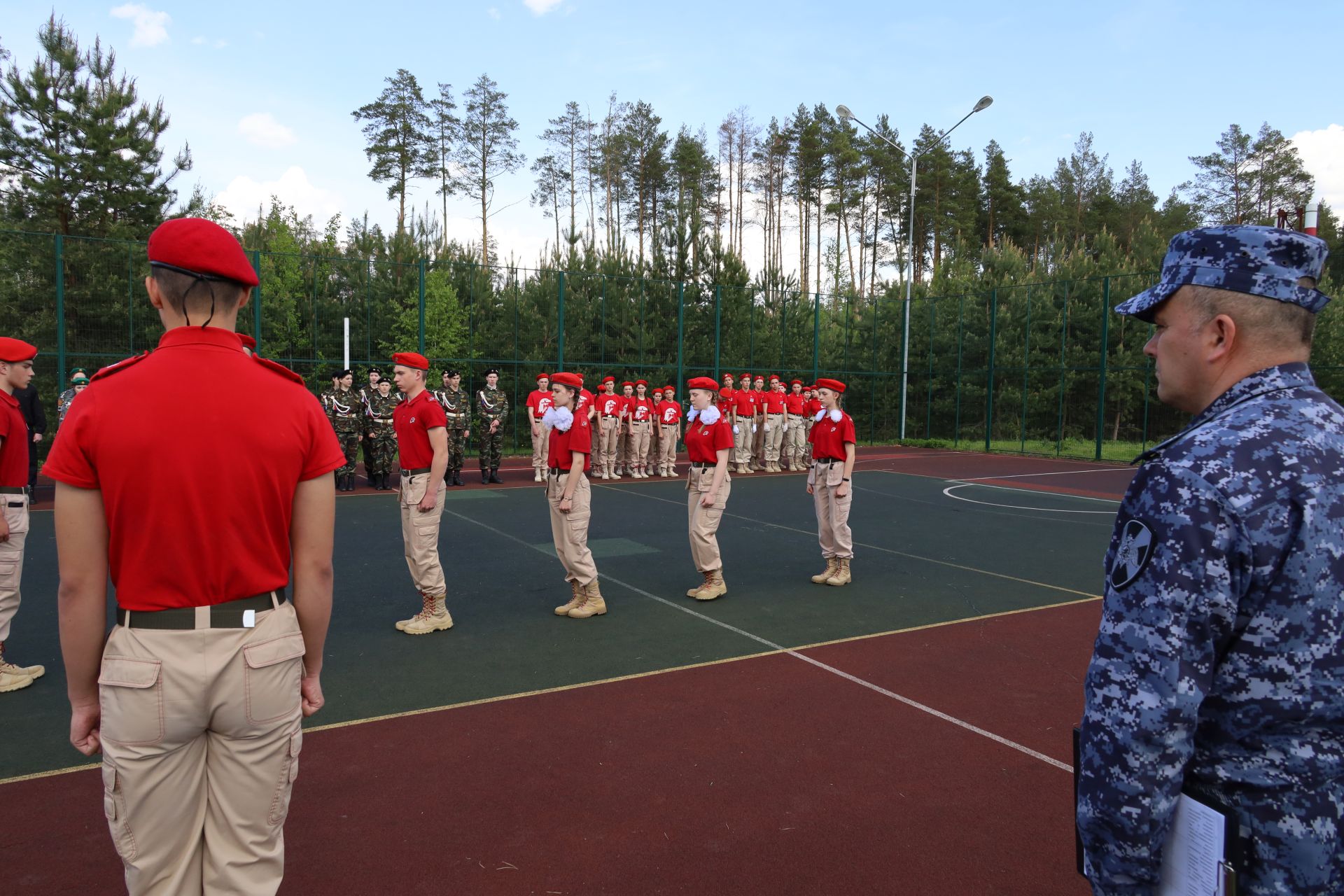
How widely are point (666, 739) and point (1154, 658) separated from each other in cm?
353

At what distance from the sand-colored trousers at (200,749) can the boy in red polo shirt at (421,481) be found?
4.39m

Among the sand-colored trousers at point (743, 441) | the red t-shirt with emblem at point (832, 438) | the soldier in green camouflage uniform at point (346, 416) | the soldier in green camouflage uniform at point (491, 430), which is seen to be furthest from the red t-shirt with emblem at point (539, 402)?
the red t-shirt with emblem at point (832, 438)

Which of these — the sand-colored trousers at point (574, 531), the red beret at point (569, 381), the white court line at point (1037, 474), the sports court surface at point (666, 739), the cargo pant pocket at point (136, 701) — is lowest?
the sports court surface at point (666, 739)

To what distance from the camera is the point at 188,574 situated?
2104 mm

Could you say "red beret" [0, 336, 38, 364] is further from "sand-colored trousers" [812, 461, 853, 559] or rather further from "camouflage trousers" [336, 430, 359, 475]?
"camouflage trousers" [336, 430, 359, 475]

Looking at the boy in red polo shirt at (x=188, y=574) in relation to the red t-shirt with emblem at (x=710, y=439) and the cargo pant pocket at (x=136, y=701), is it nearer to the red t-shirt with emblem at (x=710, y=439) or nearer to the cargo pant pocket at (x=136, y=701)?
the cargo pant pocket at (x=136, y=701)

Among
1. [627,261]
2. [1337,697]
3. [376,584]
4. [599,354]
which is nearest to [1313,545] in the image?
[1337,697]

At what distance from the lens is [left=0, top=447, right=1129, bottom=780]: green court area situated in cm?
559

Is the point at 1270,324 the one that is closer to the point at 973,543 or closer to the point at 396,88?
the point at 973,543

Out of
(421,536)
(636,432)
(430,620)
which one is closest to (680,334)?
(636,432)

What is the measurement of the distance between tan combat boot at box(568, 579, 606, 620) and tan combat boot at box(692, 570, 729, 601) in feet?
3.21

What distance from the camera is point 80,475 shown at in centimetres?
204

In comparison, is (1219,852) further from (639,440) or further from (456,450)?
(639,440)

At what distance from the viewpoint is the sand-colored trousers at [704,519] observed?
7836 mm
